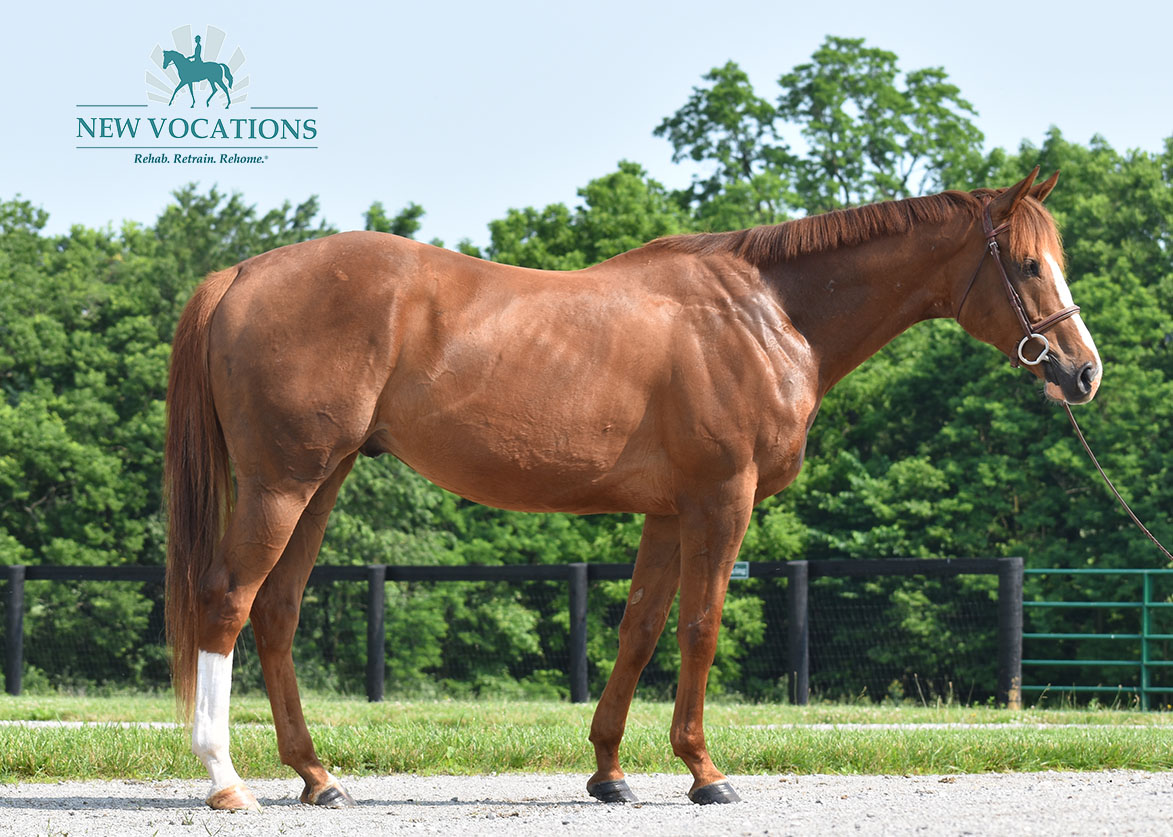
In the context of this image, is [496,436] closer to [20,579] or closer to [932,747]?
[932,747]

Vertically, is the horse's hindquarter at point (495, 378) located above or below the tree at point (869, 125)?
below

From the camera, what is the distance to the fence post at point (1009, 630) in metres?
12.0

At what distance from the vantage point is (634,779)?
18.9ft

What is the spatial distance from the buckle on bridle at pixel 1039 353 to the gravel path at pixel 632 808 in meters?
1.77

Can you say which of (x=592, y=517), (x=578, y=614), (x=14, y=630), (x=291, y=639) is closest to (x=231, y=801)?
(x=291, y=639)

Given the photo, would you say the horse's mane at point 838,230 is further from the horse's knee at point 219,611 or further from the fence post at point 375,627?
the fence post at point 375,627

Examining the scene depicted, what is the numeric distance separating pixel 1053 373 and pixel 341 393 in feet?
9.79

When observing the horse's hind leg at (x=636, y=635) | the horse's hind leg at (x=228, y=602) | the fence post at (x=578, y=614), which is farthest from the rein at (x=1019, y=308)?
the fence post at (x=578, y=614)

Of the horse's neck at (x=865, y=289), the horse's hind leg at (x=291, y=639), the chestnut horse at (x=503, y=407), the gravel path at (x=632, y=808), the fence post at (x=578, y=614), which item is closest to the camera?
the gravel path at (x=632, y=808)

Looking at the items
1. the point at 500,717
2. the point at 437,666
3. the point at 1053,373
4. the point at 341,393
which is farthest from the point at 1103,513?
the point at 341,393

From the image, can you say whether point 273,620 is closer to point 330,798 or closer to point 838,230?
point 330,798

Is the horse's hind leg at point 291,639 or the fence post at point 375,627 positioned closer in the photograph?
the horse's hind leg at point 291,639

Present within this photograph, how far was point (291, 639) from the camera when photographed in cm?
503

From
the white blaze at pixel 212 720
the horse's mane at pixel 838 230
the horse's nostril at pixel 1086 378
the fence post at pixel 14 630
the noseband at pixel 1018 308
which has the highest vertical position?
the horse's mane at pixel 838 230
